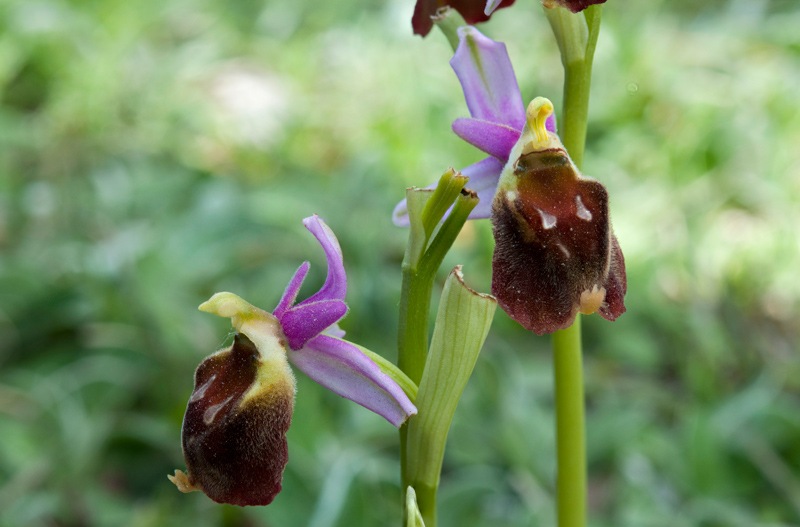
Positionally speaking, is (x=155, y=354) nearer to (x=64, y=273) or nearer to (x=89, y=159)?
(x=64, y=273)

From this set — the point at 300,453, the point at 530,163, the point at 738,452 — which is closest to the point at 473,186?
the point at 530,163

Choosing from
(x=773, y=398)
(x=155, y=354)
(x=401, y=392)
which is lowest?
(x=155, y=354)

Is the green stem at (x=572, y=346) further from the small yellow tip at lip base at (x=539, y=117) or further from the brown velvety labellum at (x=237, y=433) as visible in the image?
the brown velvety labellum at (x=237, y=433)

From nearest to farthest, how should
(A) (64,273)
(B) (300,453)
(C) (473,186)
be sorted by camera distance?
(C) (473,186), (B) (300,453), (A) (64,273)

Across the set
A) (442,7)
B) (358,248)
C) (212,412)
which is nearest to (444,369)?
(212,412)

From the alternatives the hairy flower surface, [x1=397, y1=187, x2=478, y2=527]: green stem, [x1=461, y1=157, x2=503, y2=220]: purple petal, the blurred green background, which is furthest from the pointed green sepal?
the blurred green background

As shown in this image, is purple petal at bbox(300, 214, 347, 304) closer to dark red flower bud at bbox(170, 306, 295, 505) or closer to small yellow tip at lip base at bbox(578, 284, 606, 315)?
dark red flower bud at bbox(170, 306, 295, 505)

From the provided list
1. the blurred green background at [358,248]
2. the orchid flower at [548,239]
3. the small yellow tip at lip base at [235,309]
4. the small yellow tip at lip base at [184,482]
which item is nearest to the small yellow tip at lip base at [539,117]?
the orchid flower at [548,239]
